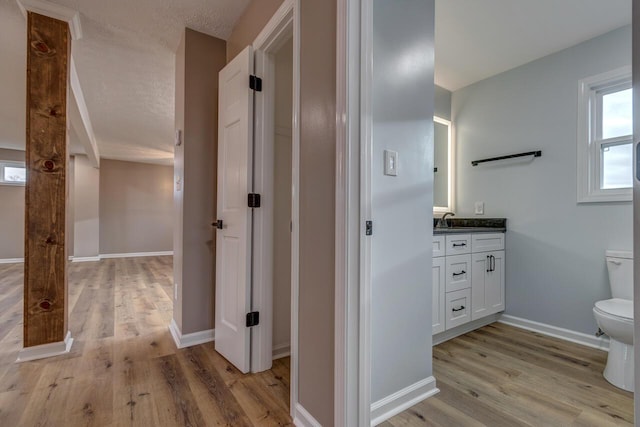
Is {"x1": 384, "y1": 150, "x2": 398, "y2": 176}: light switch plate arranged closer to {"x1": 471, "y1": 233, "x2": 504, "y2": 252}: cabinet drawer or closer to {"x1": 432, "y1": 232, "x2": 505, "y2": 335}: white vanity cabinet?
{"x1": 432, "y1": 232, "x2": 505, "y2": 335}: white vanity cabinet

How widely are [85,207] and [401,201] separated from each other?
24.1 feet

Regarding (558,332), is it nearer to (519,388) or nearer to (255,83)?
(519,388)

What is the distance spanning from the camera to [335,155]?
1178mm

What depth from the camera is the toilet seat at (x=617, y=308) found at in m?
1.72

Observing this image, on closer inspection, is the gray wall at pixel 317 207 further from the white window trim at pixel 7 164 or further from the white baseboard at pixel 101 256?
the white window trim at pixel 7 164

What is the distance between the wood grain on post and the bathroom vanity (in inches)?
104

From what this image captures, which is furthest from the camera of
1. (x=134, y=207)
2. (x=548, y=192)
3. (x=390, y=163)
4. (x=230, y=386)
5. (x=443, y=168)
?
(x=134, y=207)

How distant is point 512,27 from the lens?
225 centimetres

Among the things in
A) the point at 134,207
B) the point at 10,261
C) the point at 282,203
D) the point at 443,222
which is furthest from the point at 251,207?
the point at 10,261

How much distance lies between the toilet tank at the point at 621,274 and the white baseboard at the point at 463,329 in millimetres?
895

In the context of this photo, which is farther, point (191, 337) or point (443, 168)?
point (443, 168)

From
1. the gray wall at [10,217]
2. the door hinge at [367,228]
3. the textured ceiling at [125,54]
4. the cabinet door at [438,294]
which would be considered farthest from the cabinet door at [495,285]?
the gray wall at [10,217]

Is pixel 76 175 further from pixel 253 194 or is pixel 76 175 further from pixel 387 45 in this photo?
pixel 387 45

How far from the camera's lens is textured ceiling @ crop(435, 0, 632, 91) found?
6.65 ft
